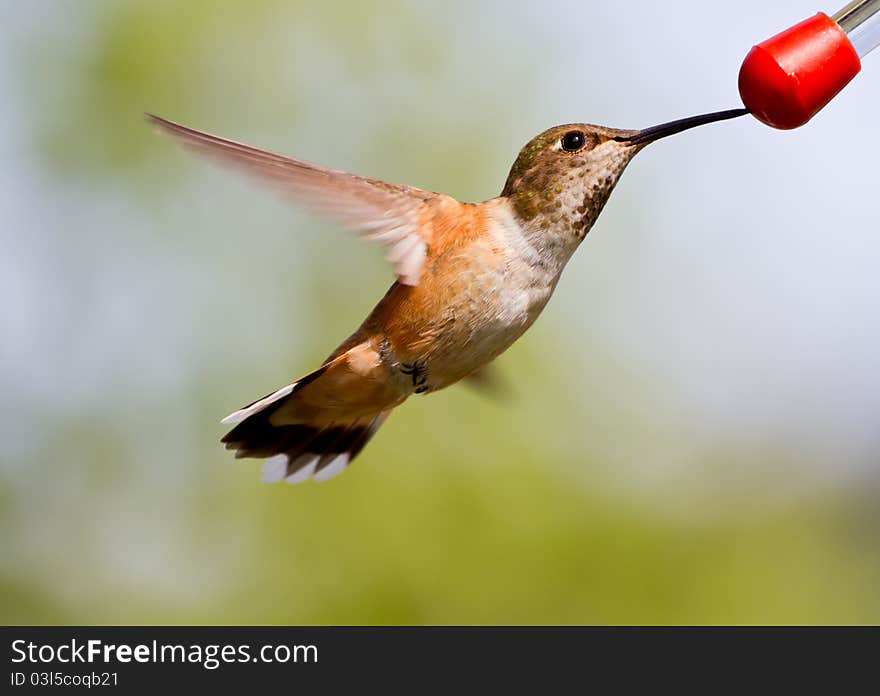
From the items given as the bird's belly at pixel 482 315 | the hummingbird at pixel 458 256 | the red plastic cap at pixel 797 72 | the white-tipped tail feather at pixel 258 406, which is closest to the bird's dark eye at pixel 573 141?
the hummingbird at pixel 458 256

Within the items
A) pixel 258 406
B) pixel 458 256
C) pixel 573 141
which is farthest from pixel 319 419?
pixel 573 141

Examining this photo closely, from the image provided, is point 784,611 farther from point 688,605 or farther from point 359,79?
point 359,79

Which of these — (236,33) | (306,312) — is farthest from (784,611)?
(236,33)

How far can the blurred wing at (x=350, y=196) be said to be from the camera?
2596 mm

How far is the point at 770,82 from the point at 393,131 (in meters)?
3.51

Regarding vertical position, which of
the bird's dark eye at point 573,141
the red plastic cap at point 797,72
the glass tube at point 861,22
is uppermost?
the bird's dark eye at point 573,141

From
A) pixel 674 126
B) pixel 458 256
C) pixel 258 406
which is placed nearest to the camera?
pixel 674 126

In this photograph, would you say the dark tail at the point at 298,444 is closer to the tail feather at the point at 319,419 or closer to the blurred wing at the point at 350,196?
the tail feather at the point at 319,419

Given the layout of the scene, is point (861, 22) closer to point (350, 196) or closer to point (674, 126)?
point (674, 126)

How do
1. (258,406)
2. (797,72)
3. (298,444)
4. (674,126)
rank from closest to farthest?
(797,72), (674,126), (258,406), (298,444)

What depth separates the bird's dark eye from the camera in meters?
3.06

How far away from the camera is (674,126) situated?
2.83 m

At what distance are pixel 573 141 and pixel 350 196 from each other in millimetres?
609

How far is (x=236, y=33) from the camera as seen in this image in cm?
573
